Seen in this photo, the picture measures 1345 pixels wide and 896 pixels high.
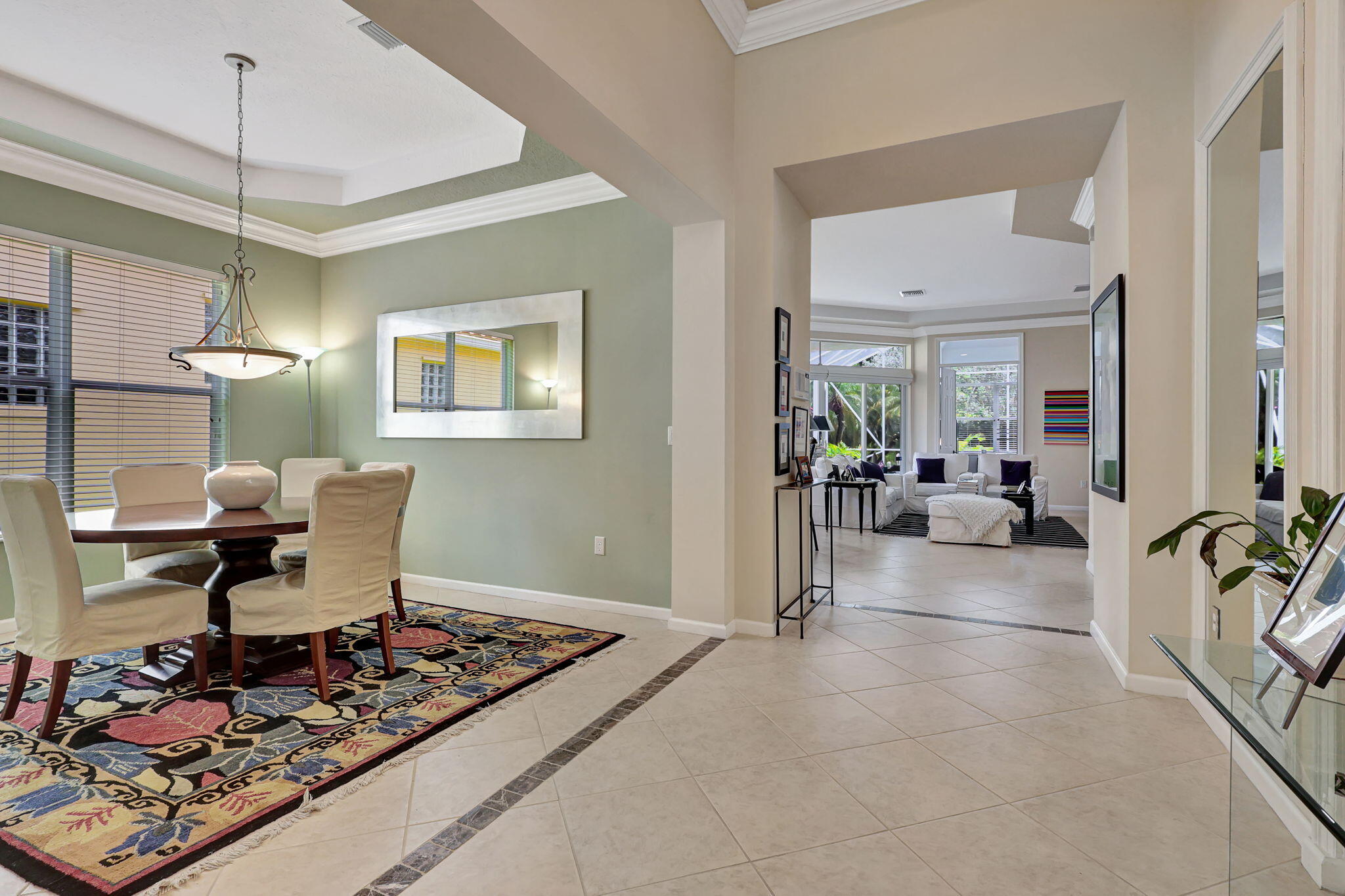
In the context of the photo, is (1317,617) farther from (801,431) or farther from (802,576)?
(801,431)

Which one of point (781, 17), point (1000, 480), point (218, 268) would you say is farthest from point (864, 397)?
point (218, 268)

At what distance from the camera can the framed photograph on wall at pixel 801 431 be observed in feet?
13.0

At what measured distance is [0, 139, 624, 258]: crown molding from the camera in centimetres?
370

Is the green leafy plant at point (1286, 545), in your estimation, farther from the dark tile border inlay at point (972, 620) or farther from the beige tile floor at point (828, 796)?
the dark tile border inlay at point (972, 620)

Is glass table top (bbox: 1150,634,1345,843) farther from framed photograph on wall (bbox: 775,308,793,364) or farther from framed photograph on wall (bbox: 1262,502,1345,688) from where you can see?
framed photograph on wall (bbox: 775,308,793,364)

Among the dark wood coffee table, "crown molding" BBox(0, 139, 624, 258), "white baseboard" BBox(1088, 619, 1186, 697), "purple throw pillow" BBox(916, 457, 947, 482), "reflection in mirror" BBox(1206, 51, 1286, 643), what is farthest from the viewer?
"purple throw pillow" BBox(916, 457, 947, 482)

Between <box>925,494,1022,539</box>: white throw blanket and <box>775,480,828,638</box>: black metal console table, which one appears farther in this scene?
<box>925,494,1022,539</box>: white throw blanket

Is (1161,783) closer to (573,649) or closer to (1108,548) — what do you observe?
(1108,548)

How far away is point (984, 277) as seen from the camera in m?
8.09

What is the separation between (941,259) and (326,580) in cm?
690

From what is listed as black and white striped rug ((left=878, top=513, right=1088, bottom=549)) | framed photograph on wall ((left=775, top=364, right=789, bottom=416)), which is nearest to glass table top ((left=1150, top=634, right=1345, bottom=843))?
framed photograph on wall ((left=775, top=364, right=789, bottom=416))

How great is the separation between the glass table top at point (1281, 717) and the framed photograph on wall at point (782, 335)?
251 cm

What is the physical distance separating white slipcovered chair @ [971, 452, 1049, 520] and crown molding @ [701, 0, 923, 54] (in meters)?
5.96

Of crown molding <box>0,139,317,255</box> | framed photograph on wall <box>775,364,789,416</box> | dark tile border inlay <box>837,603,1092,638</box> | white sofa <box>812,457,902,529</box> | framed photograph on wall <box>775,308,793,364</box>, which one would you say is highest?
crown molding <box>0,139,317,255</box>
